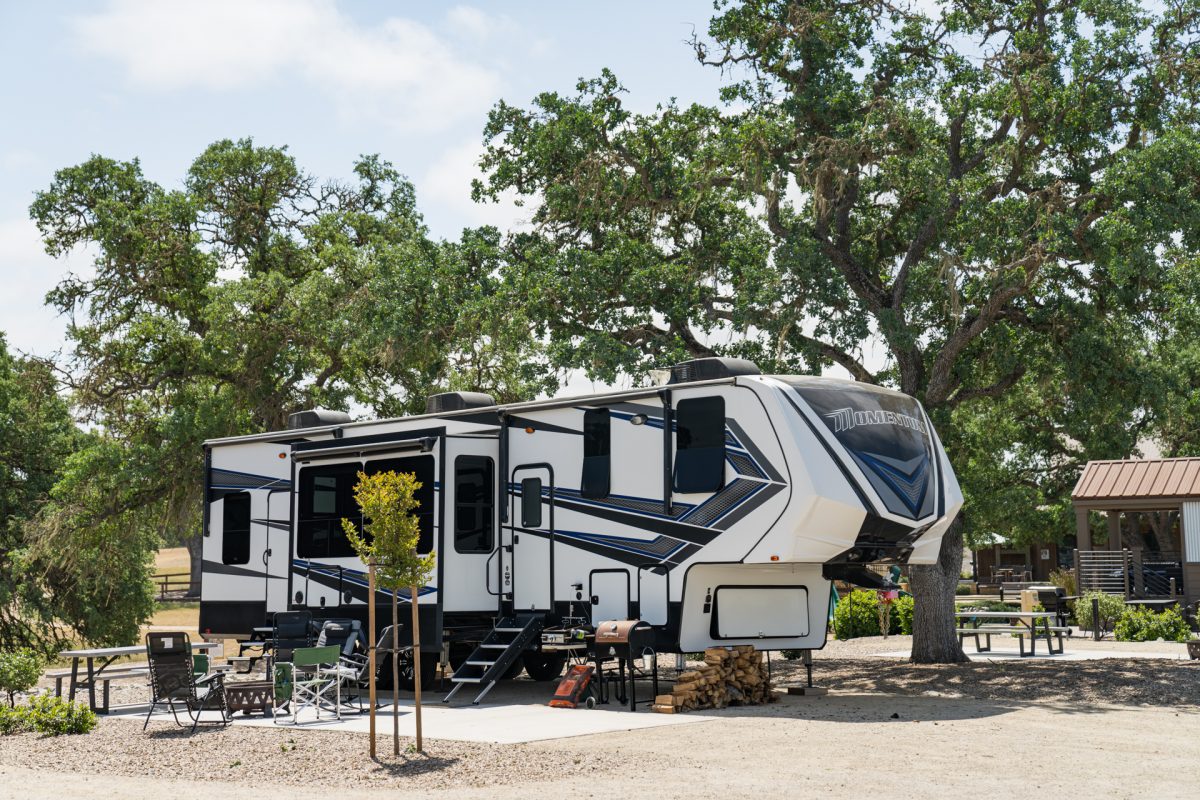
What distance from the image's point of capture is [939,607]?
1720 centimetres

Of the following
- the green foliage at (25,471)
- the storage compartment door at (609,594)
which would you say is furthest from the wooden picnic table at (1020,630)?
the green foliage at (25,471)

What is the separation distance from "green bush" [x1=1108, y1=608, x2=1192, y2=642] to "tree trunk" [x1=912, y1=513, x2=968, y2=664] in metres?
5.98

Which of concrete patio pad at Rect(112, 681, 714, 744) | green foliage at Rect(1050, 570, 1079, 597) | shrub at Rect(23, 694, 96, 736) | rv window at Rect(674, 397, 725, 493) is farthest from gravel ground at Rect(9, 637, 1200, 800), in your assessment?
green foliage at Rect(1050, 570, 1079, 597)

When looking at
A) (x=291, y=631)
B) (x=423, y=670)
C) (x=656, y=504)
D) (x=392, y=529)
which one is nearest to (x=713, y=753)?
(x=392, y=529)

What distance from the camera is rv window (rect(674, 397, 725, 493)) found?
42.7ft

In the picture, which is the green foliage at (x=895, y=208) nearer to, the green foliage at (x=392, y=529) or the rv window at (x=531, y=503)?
the rv window at (x=531, y=503)

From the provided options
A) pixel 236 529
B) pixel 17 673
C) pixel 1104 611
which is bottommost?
pixel 17 673

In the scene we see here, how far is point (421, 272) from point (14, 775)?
1056 centimetres

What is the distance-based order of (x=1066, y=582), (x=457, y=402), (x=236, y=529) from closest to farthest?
1. (x=457, y=402)
2. (x=236, y=529)
3. (x=1066, y=582)

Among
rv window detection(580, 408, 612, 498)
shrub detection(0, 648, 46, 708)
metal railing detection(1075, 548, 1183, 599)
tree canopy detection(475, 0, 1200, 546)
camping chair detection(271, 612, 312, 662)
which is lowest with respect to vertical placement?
shrub detection(0, 648, 46, 708)

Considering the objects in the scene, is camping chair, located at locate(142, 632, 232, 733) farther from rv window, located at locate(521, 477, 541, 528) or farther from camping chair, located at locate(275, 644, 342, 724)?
rv window, located at locate(521, 477, 541, 528)

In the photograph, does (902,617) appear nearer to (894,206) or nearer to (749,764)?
(894,206)

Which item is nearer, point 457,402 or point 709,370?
point 709,370

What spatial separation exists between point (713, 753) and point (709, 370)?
468cm
